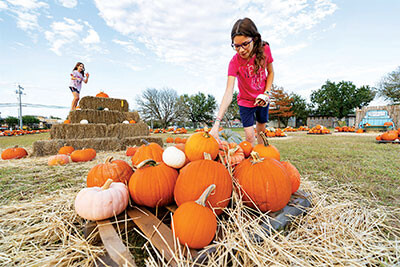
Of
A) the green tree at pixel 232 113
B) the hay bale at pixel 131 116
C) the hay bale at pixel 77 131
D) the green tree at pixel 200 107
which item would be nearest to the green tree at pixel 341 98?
the green tree at pixel 232 113

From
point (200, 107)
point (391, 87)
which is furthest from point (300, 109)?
point (200, 107)

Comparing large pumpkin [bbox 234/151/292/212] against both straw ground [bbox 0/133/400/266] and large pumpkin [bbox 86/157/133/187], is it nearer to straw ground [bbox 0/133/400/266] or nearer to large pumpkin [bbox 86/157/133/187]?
straw ground [bbox 0/133/400/266]

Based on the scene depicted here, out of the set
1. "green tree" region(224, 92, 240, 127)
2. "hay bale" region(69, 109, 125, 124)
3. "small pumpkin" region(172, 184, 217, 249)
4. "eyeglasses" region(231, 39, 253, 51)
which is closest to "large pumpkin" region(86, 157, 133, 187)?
"small pumpkin" region(172, 184, 217, 249)

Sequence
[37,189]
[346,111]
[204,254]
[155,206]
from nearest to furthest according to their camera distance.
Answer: [204,254]
[155,206]
[37,189]
[346,111]

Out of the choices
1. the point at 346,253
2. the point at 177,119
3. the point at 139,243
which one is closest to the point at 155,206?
the point at 139,243

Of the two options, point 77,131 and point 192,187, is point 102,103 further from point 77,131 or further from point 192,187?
point 192,187

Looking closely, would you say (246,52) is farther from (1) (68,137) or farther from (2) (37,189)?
(1) (68,137)

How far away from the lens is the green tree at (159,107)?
30438 millimetres

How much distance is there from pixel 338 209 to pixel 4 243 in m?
2.17

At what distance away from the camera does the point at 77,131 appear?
4.75 m

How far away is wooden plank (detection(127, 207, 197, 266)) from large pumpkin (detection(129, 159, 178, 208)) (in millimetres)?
76

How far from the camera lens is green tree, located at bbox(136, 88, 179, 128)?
99.9ft

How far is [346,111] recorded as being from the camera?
2647 cm

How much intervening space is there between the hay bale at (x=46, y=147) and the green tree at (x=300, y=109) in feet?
97.5
